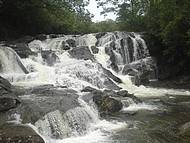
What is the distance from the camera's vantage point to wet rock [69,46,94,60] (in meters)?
23.9

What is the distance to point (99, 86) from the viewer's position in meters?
20.0

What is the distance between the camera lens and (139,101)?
16.5 metres

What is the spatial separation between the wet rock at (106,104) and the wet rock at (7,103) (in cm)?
362

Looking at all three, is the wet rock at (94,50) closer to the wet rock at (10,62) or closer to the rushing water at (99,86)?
the rushing water at (99,86)

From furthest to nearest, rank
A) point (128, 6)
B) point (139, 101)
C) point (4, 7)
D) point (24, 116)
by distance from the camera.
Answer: point (128, 6), point (4, 7), point (139, 101), point (24, 116)

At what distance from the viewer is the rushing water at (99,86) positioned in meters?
11.7

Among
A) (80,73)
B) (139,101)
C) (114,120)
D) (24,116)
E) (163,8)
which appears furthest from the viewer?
(163,8)

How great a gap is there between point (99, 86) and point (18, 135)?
1036cm

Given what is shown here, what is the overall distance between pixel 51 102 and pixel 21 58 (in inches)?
354

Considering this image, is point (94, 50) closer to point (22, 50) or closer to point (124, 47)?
point (124, 47)

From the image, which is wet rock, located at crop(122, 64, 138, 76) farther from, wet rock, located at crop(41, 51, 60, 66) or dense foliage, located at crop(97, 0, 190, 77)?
wet rock, located at crop(41, 51, 60, 66)

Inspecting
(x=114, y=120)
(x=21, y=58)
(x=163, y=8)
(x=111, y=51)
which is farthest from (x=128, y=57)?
(x=114, y=120)

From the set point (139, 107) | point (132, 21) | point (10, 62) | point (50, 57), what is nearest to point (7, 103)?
point (139, 107)

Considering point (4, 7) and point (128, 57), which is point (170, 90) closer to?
point (128, 57)
